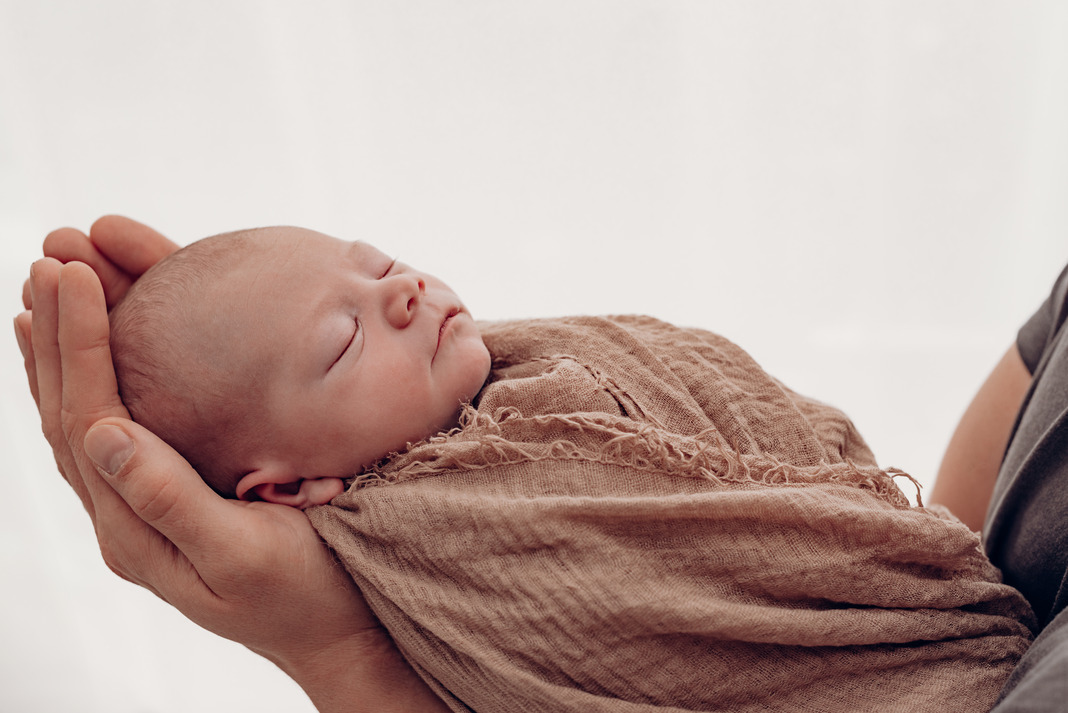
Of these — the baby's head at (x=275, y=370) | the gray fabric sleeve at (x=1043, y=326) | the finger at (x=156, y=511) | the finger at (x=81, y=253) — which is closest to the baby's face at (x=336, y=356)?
the baby's head at (x=275, y=370)

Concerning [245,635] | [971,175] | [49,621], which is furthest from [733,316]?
[49,621]

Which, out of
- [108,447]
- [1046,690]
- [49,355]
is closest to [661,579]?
[1046,690]

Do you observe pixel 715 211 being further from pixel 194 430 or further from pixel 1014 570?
pixel 194 430

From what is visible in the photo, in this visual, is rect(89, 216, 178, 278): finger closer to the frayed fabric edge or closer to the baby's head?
the baby's head

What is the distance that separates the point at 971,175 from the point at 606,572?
5.60 feet

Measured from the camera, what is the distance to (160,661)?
1740 mm

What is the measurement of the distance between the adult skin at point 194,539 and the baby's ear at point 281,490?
0.08 ft

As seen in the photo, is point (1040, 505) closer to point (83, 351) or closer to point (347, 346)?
point (347, 346)

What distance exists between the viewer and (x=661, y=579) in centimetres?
74

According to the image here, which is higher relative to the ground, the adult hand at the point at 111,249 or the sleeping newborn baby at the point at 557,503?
the adult hand at the point at 111,249

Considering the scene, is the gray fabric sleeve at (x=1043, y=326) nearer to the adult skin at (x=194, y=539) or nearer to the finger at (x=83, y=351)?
the adult skin at (x=194, y=539)

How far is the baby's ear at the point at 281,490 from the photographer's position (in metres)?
0.85

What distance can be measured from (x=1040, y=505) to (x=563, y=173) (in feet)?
4.14

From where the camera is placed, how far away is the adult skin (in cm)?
74
